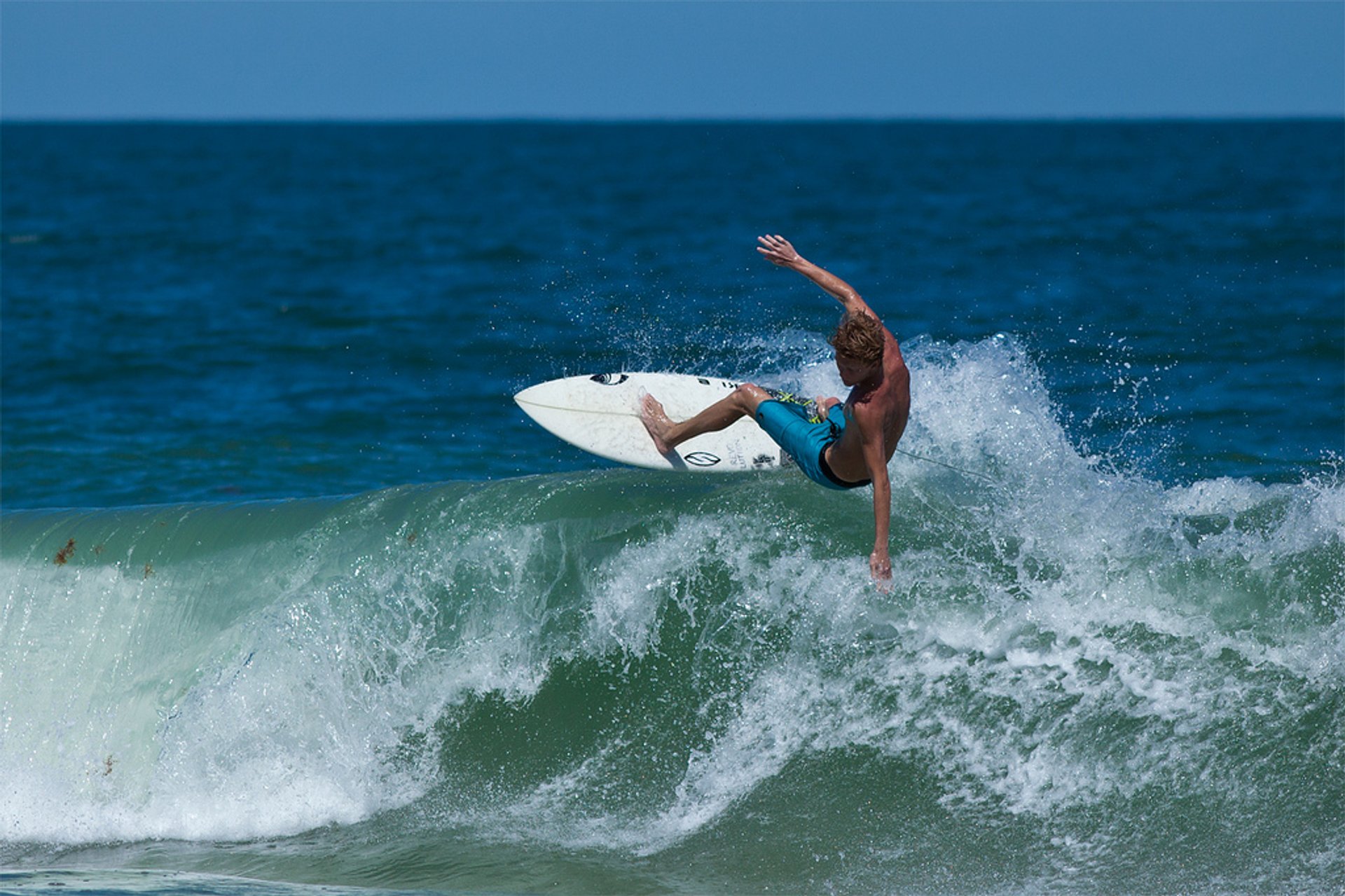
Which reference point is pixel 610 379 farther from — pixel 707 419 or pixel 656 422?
pixel 707 419

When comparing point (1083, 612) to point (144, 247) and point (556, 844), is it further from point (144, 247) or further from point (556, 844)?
point (144, 247)

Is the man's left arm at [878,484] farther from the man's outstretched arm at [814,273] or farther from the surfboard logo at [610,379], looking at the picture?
the surfboard logo at [610,379]

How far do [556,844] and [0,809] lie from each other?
2.87m

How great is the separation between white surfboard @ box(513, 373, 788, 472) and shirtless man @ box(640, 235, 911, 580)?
526mm

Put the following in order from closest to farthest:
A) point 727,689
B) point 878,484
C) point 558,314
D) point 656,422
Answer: point 878,484 < point 727,689 < point 656,422 < point 558,314

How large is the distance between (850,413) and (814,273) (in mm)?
624

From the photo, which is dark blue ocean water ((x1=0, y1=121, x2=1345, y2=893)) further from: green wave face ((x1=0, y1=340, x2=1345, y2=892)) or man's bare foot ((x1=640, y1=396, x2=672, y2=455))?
man's bare foot ((x1=640, y1=396, x2=672, y2=455))

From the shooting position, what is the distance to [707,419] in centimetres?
663

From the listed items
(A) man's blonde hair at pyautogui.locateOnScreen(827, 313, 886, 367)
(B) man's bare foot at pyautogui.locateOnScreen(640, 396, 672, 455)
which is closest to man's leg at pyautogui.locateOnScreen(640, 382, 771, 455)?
(B) man's bare foot at pyautogui.locateOnScreen(640, 396, 672, 455)

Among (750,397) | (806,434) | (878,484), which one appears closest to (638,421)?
(750,397)

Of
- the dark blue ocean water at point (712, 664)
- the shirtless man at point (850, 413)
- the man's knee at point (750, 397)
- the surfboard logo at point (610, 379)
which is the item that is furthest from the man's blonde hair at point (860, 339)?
the surfboard logo at point (610, 379)

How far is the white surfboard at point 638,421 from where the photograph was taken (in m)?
7.18

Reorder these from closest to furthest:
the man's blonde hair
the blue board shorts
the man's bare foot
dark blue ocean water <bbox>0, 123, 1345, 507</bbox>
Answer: the man's blonde hair, the blue board shorts, the man's bare foot, dark blue ocean water <bbox>0, 123, 1345, 507</bbox>

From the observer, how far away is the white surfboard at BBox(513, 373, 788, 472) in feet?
23.6
